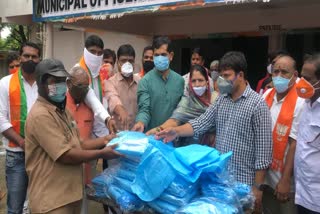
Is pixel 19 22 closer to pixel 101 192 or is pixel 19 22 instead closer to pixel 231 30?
pixel 231 30

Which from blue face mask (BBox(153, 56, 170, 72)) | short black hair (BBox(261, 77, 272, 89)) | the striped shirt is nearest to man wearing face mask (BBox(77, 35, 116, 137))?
blue face mask (BBox(153, 56, 170, 72))

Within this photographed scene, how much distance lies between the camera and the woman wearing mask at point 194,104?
11.2 feet

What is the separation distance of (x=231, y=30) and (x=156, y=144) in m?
7.05

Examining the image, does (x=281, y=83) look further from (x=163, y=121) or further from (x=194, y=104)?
(x=163, y=121)

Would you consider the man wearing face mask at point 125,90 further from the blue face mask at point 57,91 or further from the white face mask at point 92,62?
the blue face mask at point 57,91

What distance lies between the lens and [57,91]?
255 centimetres

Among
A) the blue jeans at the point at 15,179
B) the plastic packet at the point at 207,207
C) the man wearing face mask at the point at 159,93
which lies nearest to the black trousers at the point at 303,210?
the plastic packet at the point at 207,207

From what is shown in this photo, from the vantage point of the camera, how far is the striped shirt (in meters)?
2.85

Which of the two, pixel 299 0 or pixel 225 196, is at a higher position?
pixel 299 0

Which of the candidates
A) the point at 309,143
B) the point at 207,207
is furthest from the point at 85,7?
the point at 207,207

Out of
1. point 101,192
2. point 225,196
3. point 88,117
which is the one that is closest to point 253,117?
point 225,196

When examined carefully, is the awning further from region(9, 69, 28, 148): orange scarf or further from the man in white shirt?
region(9, 69, 28, 148): orange scarf

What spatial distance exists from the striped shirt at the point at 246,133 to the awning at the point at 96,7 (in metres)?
2.85

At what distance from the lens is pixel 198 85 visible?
11.5 feet
